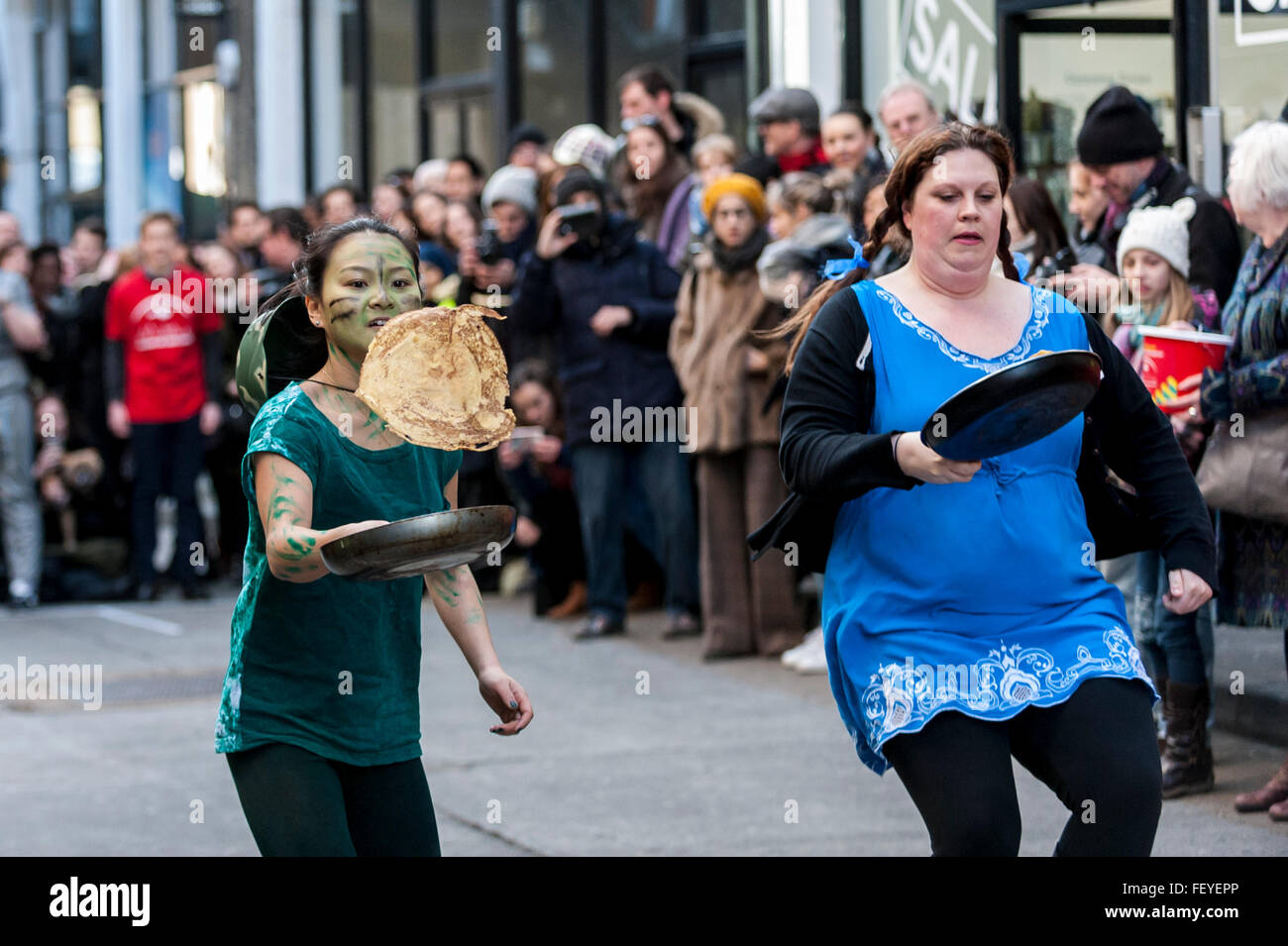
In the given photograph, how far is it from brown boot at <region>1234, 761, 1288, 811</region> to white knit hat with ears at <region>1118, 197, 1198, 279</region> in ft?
5.46

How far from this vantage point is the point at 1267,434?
20.1 ft

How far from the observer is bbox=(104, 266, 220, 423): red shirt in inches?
471

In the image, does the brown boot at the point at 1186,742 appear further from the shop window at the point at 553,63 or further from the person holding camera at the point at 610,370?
the shop window at the point at 553,63

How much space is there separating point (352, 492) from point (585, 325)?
6654mm

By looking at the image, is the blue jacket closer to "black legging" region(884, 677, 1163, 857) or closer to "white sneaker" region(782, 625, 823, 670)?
"white sneaker" region(782, 625, 823, 670)

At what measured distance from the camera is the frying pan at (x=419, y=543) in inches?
123

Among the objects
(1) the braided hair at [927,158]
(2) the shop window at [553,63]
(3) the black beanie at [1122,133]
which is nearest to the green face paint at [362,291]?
(1) the braided hair at [927,158]

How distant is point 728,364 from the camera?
30.9 ft

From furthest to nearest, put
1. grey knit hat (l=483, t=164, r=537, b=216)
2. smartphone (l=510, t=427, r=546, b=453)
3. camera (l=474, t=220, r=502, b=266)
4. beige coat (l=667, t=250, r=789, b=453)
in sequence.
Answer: grey knit hat (l=483, t=164, r=537, b=216) → camera (l=474, t=220, r=502, b=266) → smartphone (l=510, t=427, r=546, b=453) → beige coat (l=667, t=250, r=789, b=453)

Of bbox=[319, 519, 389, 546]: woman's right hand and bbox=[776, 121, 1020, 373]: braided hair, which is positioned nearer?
bbox=[319, 519, 389, 546]: woman's right hand

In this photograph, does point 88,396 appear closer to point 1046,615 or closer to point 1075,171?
point 1075,171

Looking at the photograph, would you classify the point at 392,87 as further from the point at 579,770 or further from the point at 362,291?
the point at 362,291

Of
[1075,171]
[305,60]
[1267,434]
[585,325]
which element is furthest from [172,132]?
[1267,434]

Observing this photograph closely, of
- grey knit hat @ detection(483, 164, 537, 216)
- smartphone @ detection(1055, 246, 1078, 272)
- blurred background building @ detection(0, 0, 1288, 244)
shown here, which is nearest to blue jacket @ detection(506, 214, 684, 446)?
grey knit hat @ detection(483, 164, 537, 216)
